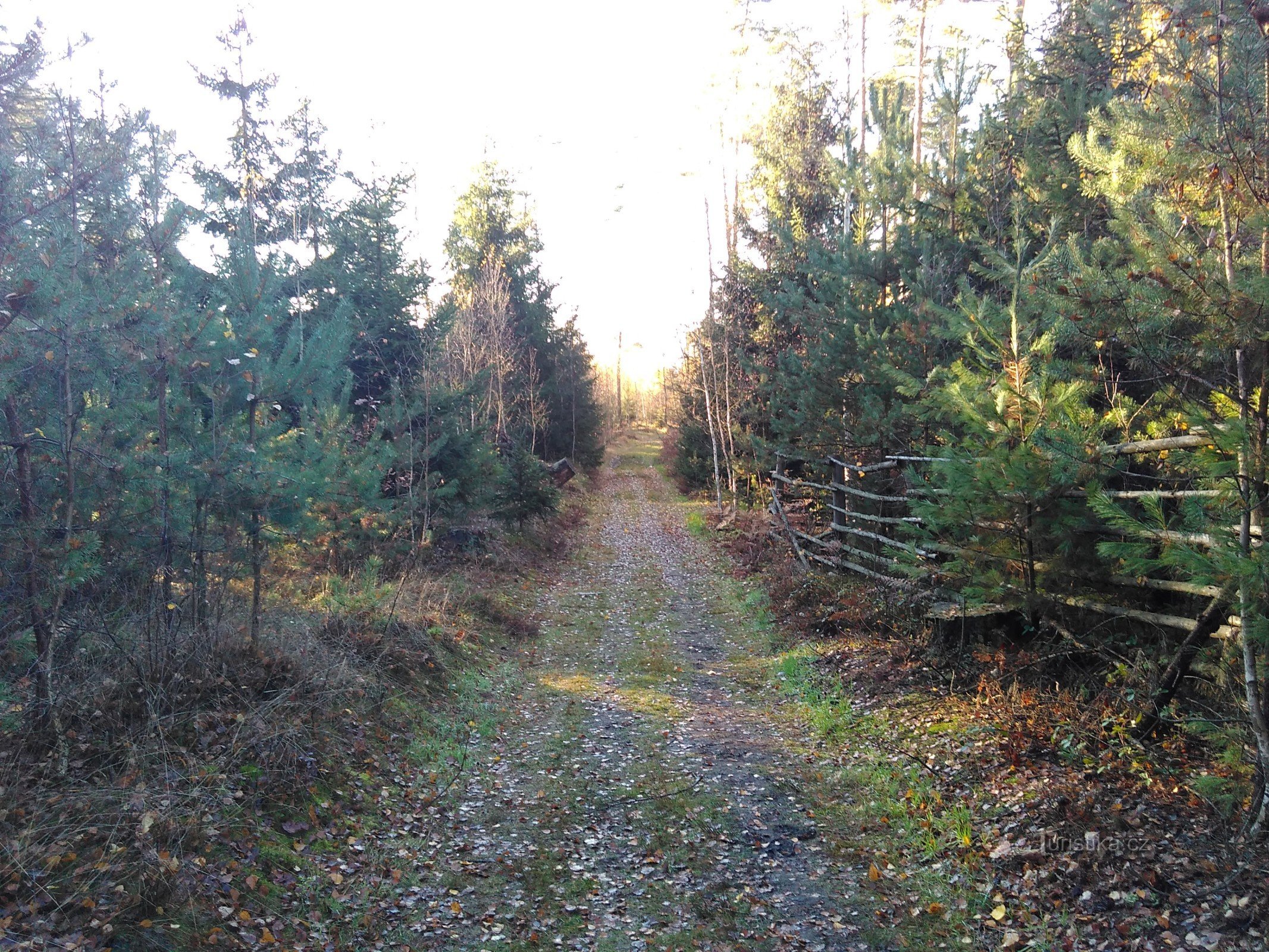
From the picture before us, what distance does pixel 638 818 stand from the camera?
6195 mm

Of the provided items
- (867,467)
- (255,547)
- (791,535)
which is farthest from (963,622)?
(791,535)

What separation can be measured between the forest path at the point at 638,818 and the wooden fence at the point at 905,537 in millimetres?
2202

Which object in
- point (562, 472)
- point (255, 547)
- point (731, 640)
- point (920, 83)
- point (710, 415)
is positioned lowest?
point (731, 640)

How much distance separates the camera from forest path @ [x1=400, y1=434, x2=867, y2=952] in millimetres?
4805

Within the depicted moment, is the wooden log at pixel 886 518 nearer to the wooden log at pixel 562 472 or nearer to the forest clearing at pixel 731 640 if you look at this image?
the forest clearing at pixel 731 640

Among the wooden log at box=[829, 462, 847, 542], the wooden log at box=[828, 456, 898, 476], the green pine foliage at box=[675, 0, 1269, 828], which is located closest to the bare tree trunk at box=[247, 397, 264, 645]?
the green pine foliage at box=[675, 0, 1269, 828]

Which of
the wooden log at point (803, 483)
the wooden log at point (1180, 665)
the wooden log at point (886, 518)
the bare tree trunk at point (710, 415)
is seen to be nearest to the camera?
the wooden log at point (1180, 665)

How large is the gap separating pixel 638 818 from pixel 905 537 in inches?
261

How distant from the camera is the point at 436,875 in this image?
5359 mm

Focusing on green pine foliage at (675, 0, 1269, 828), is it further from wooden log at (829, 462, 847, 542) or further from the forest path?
the forest path

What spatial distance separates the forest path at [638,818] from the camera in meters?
4.80

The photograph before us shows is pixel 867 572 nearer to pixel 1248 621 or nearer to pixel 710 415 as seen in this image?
pixel 1248 621

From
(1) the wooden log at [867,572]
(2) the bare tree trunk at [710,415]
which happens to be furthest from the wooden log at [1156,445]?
(2) the bare tree trunk at [710,415]

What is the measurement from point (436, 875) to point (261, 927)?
1230 mm
